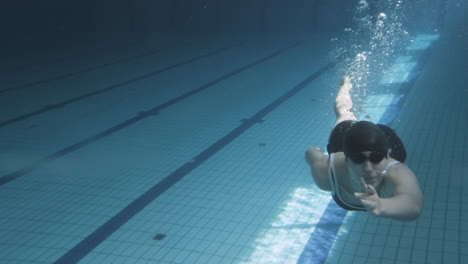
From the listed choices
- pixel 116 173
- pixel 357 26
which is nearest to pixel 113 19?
pixel 357 26

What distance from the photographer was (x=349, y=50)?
33.3 ft

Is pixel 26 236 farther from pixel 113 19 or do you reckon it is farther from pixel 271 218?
pixel 113 19

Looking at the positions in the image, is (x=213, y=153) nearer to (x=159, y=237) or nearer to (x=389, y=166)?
(x=159, y=237)

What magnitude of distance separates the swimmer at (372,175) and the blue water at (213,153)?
1.05 meters

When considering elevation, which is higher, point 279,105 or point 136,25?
point 136,25

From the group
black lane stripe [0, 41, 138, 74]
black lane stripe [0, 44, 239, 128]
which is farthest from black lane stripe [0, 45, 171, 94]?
black lane stripe [0, 44, 239, 128]

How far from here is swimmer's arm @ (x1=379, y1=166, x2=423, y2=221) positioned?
135 centimetres

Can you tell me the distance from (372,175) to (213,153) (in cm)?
325

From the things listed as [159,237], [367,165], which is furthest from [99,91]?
[367,165]

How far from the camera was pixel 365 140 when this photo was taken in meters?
1.57

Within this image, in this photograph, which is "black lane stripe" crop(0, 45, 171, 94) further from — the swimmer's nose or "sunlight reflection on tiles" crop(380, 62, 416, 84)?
the swimmer's nose

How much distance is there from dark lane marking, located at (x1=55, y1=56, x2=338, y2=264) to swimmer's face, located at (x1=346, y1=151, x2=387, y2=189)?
2124 millimetres

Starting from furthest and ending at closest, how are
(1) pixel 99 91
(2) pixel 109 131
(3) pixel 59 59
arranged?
1. (3) pixel 59 59
2. (1) pixel 99 91
3. (2) pixel 109 131

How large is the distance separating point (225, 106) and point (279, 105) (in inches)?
30.3
